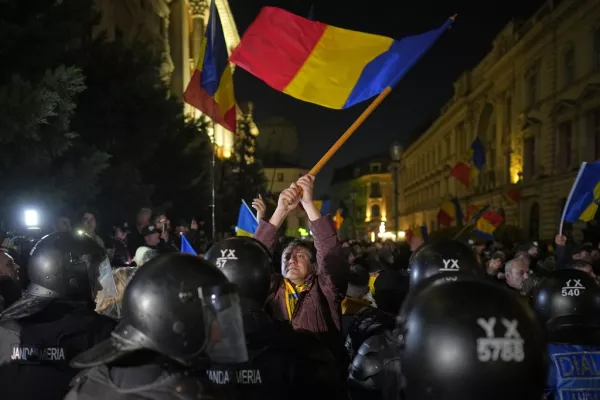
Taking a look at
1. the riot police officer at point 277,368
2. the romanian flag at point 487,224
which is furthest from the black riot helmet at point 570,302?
the romanian flag at point 487,224

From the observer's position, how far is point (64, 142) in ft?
32.6

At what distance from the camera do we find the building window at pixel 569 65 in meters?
33.3

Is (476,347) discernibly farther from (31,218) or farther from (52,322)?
(31,218)

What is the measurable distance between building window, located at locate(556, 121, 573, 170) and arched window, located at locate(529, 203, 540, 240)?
3901 millimetres

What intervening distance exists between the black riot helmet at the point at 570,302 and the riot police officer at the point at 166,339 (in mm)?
2104

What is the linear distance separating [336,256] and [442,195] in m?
64.5

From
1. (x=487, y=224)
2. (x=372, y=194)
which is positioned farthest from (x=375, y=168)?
(x=487, y=224)

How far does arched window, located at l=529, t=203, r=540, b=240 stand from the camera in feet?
123

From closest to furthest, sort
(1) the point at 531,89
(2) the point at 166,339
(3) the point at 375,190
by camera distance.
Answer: (2) the point at 166,339 < (1) the point at 531,89 < (3) the point at 375,190

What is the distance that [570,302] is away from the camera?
379 centimetres

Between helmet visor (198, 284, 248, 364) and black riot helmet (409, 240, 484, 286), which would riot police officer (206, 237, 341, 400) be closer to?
helmet visor (198, 284, 248, 364)

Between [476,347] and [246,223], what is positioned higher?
[246,223]

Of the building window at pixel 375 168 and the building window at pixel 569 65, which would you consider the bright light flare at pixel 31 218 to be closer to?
the building window at pixel 569 65

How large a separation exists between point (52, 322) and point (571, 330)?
2952 mm
